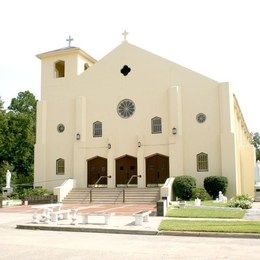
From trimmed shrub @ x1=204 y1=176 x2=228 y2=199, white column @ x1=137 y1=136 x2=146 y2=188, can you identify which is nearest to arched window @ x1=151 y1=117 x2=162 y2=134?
white column @ x1=137 y1=136 x2=146 y2=188

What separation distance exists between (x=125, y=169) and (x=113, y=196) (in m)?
3.44

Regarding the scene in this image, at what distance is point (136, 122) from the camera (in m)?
29.5

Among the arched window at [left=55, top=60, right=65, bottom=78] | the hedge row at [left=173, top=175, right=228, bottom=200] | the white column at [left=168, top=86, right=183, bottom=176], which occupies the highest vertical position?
the arched window at [left=55, top=60, right=65, bottom=78]

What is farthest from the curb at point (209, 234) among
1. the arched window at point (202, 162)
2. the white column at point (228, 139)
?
the arched window at point (202, 162)

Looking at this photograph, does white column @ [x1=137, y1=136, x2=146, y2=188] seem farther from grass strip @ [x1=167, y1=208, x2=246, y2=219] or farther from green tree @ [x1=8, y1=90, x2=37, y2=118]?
green tree @ [x1=8, y1=90, x2=37, y2=118]

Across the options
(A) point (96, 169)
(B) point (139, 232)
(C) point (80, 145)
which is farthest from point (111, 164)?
(B) point (139, 232)

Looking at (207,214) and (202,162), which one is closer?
(207,214)

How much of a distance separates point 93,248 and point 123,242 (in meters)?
1.24

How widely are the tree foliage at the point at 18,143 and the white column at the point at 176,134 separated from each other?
2256 cm

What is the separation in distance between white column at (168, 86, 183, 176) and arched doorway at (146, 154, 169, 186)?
3.67 feet

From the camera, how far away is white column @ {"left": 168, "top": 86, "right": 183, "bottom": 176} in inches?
1088

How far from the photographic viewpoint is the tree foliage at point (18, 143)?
150ft

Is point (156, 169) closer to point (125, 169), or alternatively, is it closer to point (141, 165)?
point (141, 165)

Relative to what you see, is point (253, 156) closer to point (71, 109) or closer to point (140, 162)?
point (140, 162)
